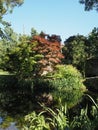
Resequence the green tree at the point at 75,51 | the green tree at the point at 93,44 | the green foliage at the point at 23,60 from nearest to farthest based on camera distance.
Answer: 1. the green foliage at the point at 23,60
2. the green tree at the point at 75,51
3. the green tree at the point at 93,44

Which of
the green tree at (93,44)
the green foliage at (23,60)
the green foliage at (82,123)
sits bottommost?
the green foliage at (82,123)

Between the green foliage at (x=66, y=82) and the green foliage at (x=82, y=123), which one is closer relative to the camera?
the green foliage at (x=82, y=123)

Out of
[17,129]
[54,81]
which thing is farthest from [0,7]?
[17,129]

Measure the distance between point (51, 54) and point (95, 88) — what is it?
15.7 feet

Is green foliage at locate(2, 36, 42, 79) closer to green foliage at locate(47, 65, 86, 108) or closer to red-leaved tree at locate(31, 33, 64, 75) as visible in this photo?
red-leaved tree at locate(31, 33, 64, 75)

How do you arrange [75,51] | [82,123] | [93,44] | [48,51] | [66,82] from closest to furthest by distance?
[82,123]
[66,82]
[48,51]
[75,51]
[93,44]

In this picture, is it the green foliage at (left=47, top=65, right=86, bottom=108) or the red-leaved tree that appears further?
the red-leaved tree

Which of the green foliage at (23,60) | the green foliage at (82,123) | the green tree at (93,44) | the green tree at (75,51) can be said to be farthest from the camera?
the green tree at (93,44)

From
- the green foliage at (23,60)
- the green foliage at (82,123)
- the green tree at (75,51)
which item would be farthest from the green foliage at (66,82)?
the green foliage at (82,123)

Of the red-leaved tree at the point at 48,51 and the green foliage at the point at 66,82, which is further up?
the red-leaved tree at the point at 48,51

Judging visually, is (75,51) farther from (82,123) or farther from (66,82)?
(82,123)

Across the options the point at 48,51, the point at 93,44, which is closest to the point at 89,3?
the point at 48,51

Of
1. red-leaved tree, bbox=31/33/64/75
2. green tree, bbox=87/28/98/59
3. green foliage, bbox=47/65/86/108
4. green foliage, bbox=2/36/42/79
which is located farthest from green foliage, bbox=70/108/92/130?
green tree, bbox=87/28/98/59

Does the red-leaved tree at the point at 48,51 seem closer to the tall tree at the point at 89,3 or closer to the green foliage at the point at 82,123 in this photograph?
the tall tree at the point at 89,3
